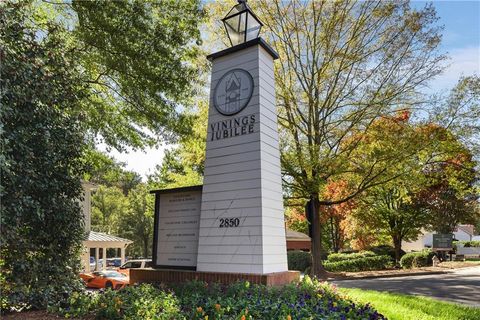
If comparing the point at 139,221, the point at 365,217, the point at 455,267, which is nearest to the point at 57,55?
→ the point at 365,217

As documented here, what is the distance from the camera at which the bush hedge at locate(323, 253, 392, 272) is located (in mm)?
22359

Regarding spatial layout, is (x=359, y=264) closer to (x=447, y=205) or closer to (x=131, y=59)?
(x=447, y=205)

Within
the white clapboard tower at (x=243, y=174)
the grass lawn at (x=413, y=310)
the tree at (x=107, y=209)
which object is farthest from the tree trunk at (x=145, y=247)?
the white clapboard tower at (x=243, y=174)

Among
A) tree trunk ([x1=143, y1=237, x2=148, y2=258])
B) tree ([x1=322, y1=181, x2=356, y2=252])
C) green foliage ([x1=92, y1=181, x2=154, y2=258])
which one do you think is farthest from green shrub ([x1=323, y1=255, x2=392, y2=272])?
tree trunk ([x1=143, y1=237, x2=148, y2=258])

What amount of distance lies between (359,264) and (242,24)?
19.1 meters

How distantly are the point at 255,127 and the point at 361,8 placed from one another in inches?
485

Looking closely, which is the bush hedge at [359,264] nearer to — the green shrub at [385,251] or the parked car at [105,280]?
the green shrub at [385,251]

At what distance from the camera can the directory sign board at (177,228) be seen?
23.6 feet

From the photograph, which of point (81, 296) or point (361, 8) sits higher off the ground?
point (361, 8)

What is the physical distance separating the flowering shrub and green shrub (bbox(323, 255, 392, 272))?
17.2 m

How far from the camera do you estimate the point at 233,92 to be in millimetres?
7055

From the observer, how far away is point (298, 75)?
17.1 m

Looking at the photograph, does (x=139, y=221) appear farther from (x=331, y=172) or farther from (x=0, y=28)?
(x=0, y=28)

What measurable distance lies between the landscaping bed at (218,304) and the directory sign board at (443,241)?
1007 inches
